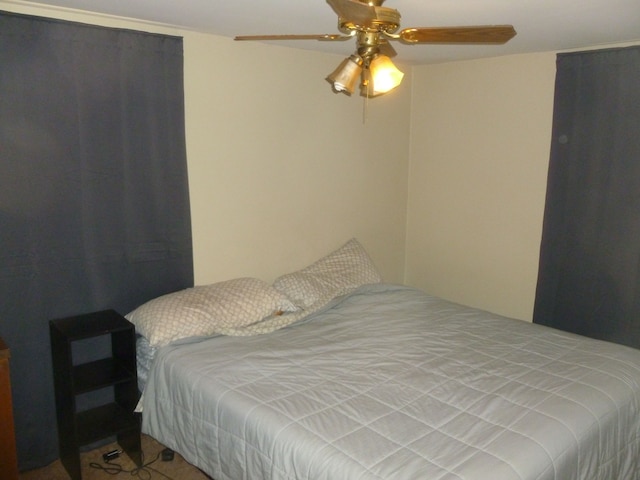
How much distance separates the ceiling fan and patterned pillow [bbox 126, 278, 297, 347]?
55.3 inches

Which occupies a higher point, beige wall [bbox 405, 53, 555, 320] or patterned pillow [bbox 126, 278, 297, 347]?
beige wall [bbox 405, 53, 555, 320]

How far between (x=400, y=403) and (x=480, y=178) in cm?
232

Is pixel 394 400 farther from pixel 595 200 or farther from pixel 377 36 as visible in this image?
pixel 595 200

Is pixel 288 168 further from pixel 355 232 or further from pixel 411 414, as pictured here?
pixel 411 414

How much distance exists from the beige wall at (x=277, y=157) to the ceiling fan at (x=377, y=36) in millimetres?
1248

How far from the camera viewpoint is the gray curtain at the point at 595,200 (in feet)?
10.4

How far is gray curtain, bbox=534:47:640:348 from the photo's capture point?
3.17 meters

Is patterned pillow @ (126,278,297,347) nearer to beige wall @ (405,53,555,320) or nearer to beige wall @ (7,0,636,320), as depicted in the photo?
beige wall @ (7,0,636,320)

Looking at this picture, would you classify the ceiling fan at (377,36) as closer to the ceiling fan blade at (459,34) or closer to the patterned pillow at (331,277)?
the ceiling fan blade at (459,34)

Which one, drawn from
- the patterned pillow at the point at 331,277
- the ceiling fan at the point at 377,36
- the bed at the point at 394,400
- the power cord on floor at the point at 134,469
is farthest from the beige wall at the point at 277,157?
the ceiling fan at the point at 377,36

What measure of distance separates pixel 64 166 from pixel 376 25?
176 centimetres

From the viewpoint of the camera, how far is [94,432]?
→ 2.64 meters

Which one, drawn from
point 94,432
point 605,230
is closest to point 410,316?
point 605,230

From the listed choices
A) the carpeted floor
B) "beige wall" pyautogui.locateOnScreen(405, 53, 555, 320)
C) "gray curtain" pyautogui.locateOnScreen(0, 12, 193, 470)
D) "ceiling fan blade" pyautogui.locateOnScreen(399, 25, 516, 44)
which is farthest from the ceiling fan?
the carpeted floor
